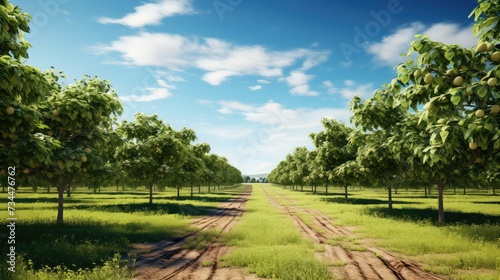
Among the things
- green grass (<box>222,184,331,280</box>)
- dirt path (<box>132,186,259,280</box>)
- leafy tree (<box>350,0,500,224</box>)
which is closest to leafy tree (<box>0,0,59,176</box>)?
dirt path (<box>132,186,259,280</box>)

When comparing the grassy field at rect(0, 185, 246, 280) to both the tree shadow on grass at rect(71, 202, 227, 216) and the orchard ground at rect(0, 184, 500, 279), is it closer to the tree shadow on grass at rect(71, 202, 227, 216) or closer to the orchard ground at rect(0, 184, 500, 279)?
the orchard ground at rect(0, 184, 500, 279)

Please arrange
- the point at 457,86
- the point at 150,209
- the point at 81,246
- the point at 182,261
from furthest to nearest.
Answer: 1. the point at 150,209
2. the point at 81,246
3. the point at 182,261
4. the point at 457,86

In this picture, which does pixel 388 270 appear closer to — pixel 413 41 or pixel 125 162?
pixel 413 41

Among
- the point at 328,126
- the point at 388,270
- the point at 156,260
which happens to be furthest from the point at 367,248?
the point at 328,126

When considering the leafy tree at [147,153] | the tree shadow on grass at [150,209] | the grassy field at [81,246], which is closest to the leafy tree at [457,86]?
the grassy field at [81,246]

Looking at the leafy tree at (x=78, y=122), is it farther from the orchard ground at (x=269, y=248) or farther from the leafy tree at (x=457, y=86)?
the leafy tree at (x=457, y=86)

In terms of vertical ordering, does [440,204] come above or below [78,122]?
below

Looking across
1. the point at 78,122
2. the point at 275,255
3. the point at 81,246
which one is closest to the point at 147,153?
the point at 78,122

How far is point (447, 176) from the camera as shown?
63.4 feet

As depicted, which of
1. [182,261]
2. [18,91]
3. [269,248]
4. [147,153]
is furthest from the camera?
[147,153]

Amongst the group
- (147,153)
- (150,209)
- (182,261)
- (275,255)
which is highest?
(147,153)

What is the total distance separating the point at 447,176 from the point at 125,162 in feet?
81.4

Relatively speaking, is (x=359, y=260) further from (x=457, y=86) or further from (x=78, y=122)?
(x=78, y=122)

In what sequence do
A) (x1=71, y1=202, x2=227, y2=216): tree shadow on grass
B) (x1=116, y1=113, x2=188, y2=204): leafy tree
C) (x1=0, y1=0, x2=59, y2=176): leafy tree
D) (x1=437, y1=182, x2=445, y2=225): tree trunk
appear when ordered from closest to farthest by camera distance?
(x1=0, y1=0, x2=59, y2=176): leafy tree < (x1=437, y1=182, x2=445, y2=225): tree trunk < (x1=71, y1=202, x2=227, y2=216): tree shadow on grass < (x1=116, y1=113, x2=188, y2=204): leafy tree
